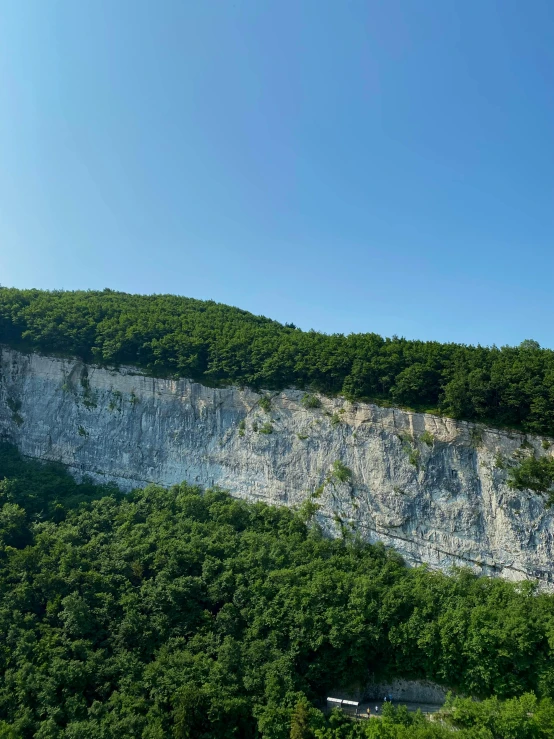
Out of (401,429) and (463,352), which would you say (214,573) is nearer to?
(401,429)

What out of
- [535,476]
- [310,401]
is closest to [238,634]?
[310,401]

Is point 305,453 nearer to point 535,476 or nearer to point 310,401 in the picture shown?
point 310,401

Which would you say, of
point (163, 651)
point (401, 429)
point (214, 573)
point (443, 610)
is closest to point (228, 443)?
point (214, 573)

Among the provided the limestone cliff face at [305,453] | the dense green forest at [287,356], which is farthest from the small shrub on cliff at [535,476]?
the dense green forest at [287,356]

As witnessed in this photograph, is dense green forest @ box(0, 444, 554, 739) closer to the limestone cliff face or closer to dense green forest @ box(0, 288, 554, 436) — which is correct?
the limestone cliff face

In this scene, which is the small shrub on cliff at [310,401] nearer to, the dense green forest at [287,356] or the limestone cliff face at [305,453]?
the limestone cliff face at [305,453]

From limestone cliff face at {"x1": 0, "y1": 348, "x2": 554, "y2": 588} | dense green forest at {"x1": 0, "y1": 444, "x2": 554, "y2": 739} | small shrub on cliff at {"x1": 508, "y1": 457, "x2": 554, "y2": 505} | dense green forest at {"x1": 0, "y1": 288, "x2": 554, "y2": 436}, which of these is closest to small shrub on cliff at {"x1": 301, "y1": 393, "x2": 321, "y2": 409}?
limestone cliff face at {"x1": 0, "y1": 348, "x2": 554, "y2": 588}
